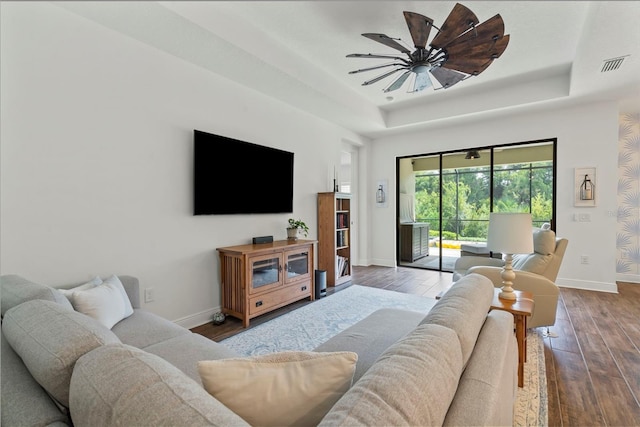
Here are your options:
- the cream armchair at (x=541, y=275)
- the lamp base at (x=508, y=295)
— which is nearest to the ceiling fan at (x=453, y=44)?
the cream armchair at (x=541, y=275)

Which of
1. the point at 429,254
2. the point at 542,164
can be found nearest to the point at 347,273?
the point at 429,254

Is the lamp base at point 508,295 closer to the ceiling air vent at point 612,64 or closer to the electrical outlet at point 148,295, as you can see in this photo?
the ceiling air vent at point 612,64

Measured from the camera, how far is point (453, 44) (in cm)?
216

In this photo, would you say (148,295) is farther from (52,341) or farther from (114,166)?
(52,341)

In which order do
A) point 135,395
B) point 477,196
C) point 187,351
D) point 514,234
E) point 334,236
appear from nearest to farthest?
1. point 135,395
2. point 187,351
3. point 514,234
4. point 334,236
5. point 477,196

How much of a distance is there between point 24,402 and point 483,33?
9.36ft

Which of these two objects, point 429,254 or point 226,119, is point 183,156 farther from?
point 429,254

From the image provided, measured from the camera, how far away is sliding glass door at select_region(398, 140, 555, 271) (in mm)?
4277

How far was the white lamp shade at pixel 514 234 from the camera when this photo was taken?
1889mm

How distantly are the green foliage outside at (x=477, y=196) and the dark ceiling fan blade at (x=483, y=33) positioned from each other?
2741 mm

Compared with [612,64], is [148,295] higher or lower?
lower

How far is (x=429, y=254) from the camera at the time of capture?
537cm

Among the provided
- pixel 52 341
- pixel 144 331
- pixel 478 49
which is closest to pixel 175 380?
pixel 52 341

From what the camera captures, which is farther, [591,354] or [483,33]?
[591,354]
